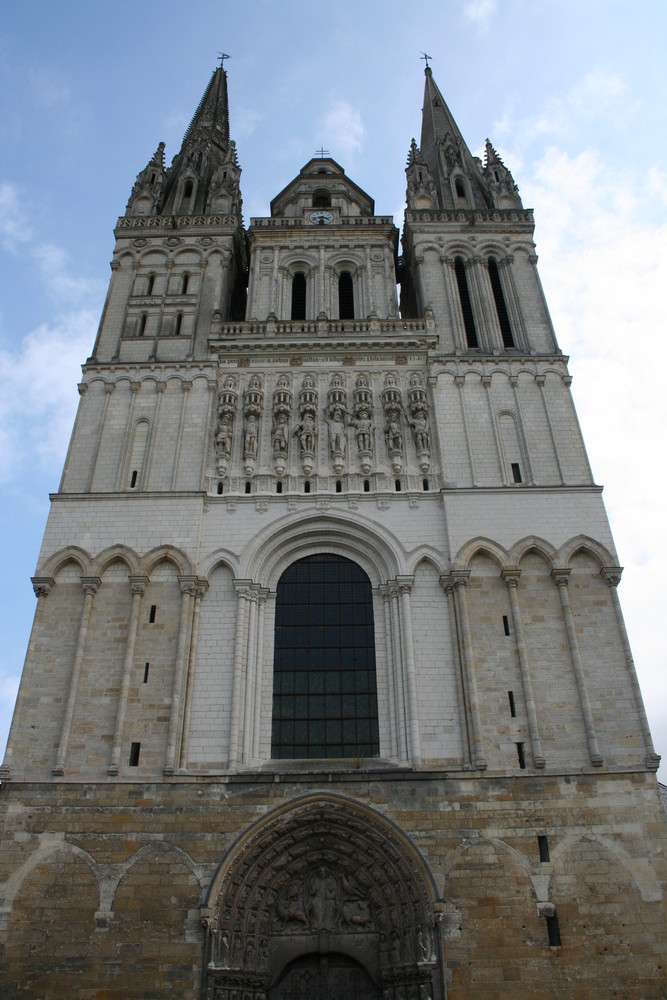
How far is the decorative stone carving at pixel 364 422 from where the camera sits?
63.2ft

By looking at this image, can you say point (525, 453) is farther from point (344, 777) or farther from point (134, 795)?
point (134, 795)

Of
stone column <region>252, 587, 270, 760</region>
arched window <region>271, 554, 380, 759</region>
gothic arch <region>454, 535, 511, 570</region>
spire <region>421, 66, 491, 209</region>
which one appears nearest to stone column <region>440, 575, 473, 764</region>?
gothic arch <region>454, 535, 511, 570</region>

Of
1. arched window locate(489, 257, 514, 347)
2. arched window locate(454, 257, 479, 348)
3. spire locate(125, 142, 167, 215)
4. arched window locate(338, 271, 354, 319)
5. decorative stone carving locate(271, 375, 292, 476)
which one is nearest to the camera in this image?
decorative stone carving locate(271, 375, 292, 476)

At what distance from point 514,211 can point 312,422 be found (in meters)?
11.0

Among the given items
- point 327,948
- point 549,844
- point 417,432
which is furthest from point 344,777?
point 417,432

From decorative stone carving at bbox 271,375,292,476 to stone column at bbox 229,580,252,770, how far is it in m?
3.17

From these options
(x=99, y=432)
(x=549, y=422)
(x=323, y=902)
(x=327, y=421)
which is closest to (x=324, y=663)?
(x=323, y=902)

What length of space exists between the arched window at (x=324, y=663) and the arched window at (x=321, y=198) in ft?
49.7

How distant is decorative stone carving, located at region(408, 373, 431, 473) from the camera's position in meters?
19.3

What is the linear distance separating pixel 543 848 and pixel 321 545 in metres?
7.58

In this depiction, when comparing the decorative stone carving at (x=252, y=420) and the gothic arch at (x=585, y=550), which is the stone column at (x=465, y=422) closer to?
the gothic arch at (x=585, y=550)

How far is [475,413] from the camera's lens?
20250mm

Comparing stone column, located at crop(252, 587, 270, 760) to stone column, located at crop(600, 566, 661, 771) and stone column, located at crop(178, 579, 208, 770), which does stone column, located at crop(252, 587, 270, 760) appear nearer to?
stone column, located at crop(178, 579, 208, 770)

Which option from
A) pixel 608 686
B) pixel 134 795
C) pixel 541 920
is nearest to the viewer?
pixel 541 920
